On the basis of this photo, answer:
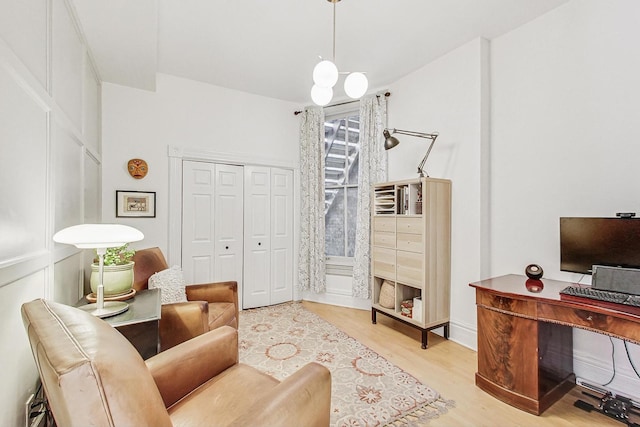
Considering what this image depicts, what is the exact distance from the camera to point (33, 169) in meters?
1.32

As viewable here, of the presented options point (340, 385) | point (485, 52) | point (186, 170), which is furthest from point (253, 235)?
point (485, 52)

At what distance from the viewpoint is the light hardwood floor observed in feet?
5.90

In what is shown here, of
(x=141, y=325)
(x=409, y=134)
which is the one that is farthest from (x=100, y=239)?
(x=409, y=134)

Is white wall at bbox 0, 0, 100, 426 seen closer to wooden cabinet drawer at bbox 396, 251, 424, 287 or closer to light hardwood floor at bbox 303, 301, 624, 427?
light hardwood floor at bbox 303, 301, 624, 427

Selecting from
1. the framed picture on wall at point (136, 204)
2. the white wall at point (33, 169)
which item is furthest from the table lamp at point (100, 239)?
the framed picture on wall at point (136, 204)

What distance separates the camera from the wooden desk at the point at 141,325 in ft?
5.22

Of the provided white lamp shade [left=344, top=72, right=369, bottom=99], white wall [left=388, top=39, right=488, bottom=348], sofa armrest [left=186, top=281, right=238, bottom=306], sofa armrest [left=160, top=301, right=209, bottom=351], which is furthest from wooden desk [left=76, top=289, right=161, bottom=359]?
white wall [left=388, top=39, right=488, bottom=348]

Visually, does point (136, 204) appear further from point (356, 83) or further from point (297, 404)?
point (297, 404)

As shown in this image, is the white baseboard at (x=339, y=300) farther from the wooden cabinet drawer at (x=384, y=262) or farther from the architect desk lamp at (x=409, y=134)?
the architect desk lamp at (x=409, y=134)

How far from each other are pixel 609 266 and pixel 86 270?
150 inches

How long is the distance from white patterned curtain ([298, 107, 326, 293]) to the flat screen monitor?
265 cm

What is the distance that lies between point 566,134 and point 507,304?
144cm

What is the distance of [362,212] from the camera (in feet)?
12.3

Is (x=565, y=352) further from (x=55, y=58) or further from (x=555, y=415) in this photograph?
(x=55, y=58)
